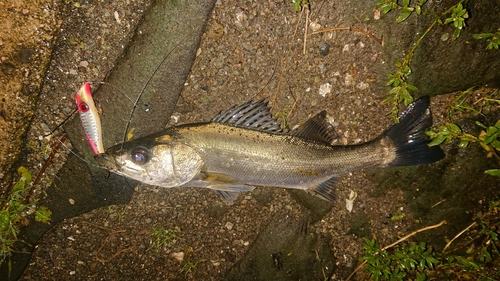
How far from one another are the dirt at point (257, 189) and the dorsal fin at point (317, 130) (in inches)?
10.1

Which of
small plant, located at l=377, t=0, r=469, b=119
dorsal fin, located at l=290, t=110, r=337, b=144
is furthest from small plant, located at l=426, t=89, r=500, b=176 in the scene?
dorsal fin, located at l=290, t=110, r=337, b=144

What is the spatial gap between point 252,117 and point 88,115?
74.5 inches

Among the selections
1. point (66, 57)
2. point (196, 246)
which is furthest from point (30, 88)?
point (196, 246)

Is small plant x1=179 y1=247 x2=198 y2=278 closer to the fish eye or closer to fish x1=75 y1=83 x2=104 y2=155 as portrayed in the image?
the fish eye

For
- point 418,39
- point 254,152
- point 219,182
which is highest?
point 418,39

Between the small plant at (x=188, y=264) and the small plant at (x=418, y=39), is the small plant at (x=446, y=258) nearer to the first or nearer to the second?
the small plant at (x=418, y=39)

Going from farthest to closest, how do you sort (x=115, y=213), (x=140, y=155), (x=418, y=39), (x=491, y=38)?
(x=115, y=213) → (x=418, y=39) → (x=140, y=155) → (x=491, y=38)

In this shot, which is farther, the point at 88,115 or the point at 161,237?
the point at 161,237

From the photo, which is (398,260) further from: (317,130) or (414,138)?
(317,130)

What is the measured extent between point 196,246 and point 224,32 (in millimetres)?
2754

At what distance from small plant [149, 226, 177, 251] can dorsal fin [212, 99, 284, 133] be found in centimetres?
165

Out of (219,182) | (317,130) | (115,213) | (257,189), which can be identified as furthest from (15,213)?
(317,130)

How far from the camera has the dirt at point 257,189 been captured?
3.28 metres

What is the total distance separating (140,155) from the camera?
3037 mm
